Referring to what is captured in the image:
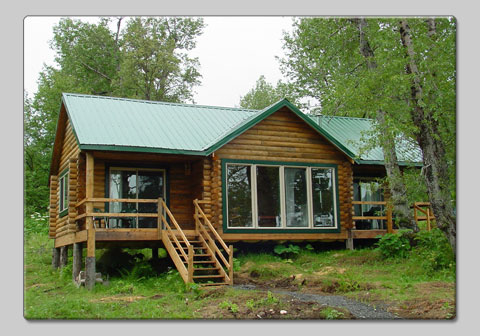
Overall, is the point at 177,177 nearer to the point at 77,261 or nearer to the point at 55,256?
the point at 77,261

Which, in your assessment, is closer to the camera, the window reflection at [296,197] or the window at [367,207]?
the window reflection at [296,197]

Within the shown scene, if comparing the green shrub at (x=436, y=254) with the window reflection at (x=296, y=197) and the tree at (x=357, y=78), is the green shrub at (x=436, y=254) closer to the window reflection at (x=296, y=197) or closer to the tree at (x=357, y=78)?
the tree at (x=357, y=78)

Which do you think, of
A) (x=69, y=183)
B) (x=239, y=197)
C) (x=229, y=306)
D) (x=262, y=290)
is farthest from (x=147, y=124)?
(x=229, y=306)

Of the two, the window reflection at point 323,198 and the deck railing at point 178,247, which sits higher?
the window reflection at point 323,198

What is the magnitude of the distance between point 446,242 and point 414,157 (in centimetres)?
387

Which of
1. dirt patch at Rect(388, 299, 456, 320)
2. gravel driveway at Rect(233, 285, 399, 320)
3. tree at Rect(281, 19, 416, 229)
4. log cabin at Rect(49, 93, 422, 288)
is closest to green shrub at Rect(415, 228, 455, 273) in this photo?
Result: tree at Rect(281, 19, 416, 229)

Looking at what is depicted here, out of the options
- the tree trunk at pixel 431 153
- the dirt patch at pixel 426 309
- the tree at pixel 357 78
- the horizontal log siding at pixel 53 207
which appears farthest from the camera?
the horizontal log siding at pixel 53 207

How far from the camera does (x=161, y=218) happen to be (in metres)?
13.7

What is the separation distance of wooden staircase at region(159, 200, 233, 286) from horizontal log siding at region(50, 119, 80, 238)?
226cm

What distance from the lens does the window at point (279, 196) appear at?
48.4ft

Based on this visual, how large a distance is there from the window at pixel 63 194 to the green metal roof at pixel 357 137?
23.8 ft

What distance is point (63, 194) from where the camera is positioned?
16.7 m

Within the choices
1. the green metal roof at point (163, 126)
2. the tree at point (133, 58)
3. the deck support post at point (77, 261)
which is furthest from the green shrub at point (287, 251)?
the tree at point (133, 58)
